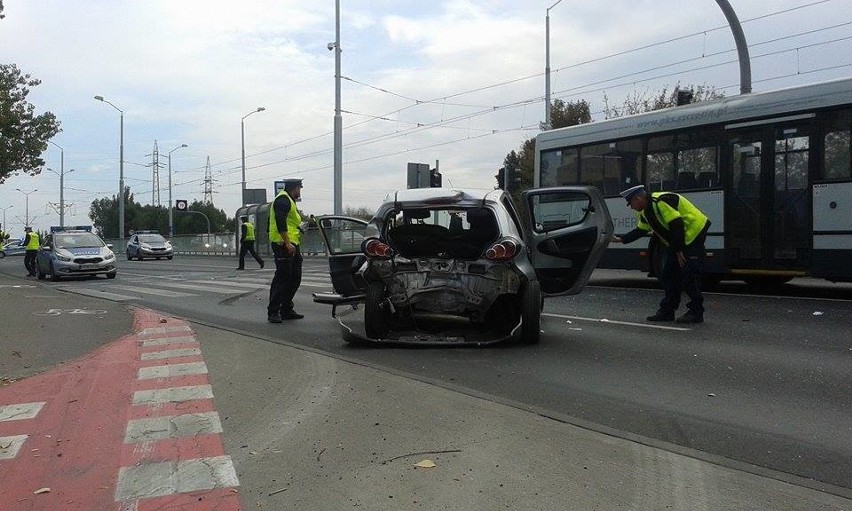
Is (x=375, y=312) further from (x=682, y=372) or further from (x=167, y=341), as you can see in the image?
(x=682, y=372)

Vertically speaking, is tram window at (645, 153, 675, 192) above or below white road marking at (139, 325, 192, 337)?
above

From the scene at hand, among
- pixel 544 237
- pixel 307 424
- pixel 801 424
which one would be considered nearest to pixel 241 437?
pixel 307 424

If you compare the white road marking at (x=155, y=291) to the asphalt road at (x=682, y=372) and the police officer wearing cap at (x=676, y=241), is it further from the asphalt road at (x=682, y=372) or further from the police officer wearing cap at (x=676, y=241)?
the police officer wearing cap at (x=676, y=241)

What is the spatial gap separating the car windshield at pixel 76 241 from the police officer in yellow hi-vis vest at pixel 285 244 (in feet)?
45.1

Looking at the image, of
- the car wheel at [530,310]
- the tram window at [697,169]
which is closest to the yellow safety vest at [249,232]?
the tram window at [697,169]

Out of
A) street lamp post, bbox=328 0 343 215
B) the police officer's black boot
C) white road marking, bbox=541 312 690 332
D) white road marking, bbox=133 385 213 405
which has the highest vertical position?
street lamp post, bbox=328 0 343 215

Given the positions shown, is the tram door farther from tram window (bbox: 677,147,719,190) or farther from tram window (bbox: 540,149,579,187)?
tram window (bbox: 540,149,579,187)

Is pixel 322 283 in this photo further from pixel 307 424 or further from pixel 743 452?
pixel 743 452

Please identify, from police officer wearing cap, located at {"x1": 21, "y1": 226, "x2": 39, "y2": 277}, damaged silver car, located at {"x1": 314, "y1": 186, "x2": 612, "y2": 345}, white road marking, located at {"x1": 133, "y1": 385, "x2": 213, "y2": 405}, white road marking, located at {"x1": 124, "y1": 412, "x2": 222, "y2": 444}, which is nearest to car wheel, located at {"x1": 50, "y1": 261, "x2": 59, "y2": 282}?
police officer wearing cap, located at {"x1": 21, "y1": 226, "x2": 39, "y2": 277}

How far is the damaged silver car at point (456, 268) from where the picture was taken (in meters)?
6.76

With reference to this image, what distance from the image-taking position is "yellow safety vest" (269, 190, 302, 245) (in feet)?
28.4

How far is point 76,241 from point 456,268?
56.7 ft

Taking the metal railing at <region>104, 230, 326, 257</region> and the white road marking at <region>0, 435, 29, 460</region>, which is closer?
the white road marking at <region>0, 435, 29, 460</region>

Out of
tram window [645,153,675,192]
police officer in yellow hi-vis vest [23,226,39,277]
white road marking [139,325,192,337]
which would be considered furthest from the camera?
police officer in yellow hi-vis vest [23,226,39,277]
